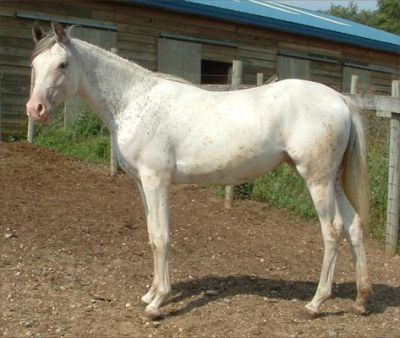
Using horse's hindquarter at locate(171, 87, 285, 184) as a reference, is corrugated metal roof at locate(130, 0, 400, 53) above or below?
above

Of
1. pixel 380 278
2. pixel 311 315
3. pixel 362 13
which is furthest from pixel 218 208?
pixel 362 13

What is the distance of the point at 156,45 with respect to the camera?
1474cm

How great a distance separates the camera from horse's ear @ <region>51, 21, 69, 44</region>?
4397 mm

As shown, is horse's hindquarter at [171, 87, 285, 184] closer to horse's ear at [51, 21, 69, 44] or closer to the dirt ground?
horse's ear at [51, 21, 69, 44]

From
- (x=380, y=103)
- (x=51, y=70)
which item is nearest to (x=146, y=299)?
(x=51, y=70)

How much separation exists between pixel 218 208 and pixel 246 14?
9.35 meters

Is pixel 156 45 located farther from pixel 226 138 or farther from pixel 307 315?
pixel 307 315

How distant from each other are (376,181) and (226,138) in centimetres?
328

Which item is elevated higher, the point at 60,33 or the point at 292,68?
the point at 292,68

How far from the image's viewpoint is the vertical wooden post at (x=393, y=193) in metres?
6.47

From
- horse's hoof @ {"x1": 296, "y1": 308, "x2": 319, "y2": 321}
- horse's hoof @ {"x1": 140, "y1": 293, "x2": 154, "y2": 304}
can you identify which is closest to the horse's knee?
horse's hoof @ {"x1": 140, "y1": 293, "x2": 154, "y2": 304}

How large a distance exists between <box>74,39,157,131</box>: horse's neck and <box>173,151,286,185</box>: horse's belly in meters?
0.64

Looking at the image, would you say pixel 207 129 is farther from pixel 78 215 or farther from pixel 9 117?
pixel 9 117

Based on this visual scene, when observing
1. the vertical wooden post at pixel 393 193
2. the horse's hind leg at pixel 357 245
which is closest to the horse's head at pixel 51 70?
the horse's hind leg at pixel 357 245
